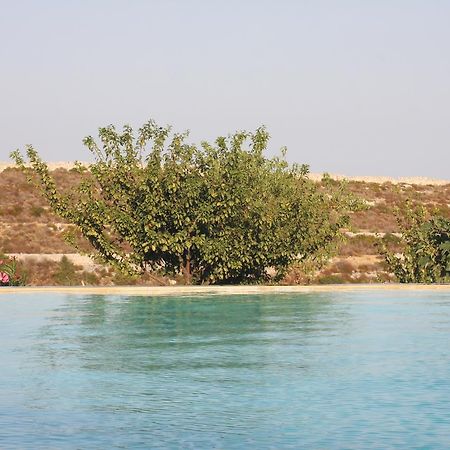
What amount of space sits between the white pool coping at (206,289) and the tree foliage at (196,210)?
100 centimetres

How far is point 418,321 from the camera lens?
16.6 metres

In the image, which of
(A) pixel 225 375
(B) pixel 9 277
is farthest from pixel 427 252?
(A) pixel 225 375

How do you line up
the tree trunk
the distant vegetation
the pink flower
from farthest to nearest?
the distant vegetation, the pink flower, the tree trunk

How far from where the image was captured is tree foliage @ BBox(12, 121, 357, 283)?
69.4 ft

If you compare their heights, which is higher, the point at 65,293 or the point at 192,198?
the point at 192,198

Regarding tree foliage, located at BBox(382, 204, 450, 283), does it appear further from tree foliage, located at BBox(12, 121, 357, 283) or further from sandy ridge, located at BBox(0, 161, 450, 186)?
sandy ridge, located at BBox(0, 161, 450, 186)

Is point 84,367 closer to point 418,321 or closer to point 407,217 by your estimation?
point 418,321

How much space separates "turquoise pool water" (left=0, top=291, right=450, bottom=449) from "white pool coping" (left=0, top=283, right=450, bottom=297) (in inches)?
50.6

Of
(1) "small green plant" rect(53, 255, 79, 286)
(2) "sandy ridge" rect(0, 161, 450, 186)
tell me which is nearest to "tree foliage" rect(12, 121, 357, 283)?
(1) "small green plant" rect(53, 255, 79, 286)

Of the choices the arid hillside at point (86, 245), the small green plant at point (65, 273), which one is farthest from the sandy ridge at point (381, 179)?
the small green plant at point (65, 273)

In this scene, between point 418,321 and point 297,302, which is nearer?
point 418,321

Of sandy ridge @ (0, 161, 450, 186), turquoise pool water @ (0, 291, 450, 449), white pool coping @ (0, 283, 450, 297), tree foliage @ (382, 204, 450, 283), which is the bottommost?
A: turquoise pool water @ (0, 291, 450, 449)

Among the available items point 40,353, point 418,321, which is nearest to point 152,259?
point 418,321

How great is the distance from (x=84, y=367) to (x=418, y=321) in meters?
6.93
